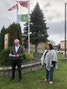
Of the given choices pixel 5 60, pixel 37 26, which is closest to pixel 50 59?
pixel 5 60

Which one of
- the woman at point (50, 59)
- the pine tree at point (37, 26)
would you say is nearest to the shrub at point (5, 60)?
the woman at point (50, 59)

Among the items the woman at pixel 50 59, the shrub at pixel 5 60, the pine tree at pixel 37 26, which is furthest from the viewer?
the pine tree at pixel 37 26

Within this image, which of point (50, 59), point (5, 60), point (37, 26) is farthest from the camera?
point (37, 26)

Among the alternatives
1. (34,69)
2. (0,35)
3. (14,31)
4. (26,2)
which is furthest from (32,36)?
(34,69)

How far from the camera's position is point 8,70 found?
4.92 metres

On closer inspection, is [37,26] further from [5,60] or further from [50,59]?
[50,59]

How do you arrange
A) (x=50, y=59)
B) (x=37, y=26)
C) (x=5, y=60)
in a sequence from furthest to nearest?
(x=37, y=26) → (x=5, y=60) → (x=50, y=59)

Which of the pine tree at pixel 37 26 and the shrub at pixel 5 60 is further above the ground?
the pine tree at pixel 37 26

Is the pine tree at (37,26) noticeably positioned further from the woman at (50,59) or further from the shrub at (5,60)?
the woman at (50,59)

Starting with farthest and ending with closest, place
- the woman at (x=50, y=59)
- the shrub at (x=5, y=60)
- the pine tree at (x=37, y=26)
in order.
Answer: the pine tree at (x=37, y=26) → the shrub at (x=5, y=60) → the woman at (x=50, y=59)

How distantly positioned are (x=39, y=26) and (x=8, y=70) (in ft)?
57.8

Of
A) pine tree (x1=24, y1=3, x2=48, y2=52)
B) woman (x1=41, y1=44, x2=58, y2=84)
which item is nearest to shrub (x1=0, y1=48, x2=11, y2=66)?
woman (x1=41, y1=44, x2=58, y2=84)

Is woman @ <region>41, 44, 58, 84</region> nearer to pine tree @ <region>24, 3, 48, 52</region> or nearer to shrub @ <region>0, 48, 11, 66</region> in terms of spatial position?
shrub @ <region>0, 48, 11, 66</region>

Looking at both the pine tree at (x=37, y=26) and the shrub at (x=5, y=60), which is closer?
the shrub at (x=5, y=60)
